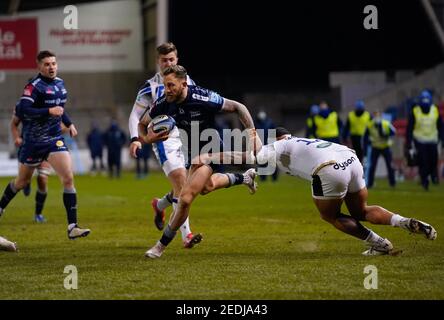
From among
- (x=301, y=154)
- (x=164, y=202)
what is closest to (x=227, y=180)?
(x=301, y=154)

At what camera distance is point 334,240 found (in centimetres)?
1077

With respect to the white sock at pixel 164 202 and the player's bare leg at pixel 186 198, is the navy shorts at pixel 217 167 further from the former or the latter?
the white sock at pixel 164 202

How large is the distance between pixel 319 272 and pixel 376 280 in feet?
2.43

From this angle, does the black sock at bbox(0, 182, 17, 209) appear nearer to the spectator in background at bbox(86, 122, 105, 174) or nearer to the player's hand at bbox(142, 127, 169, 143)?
the player's hand at bbox(142, 127, 169, 143)

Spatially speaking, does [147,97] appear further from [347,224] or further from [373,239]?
[373,239]

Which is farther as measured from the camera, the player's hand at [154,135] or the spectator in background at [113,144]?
the spectator in background at [113,144]

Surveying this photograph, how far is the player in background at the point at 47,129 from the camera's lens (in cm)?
1146

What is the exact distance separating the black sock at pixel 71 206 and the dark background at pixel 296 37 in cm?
2225

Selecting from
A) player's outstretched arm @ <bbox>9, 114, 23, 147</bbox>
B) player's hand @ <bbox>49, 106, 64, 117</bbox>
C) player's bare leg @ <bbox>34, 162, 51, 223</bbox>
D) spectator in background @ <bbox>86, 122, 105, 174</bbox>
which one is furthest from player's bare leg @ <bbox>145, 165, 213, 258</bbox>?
spectator in background @ <bbox>86, 122, 105, 174</bbox>

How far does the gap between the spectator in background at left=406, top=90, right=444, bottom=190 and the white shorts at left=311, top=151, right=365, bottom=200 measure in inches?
475

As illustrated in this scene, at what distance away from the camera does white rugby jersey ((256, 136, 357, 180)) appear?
8.68m

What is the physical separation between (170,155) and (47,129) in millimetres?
2255

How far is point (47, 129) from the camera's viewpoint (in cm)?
1187

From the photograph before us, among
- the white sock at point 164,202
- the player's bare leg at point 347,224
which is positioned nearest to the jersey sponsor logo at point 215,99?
the player's bare leg at point 347,224
